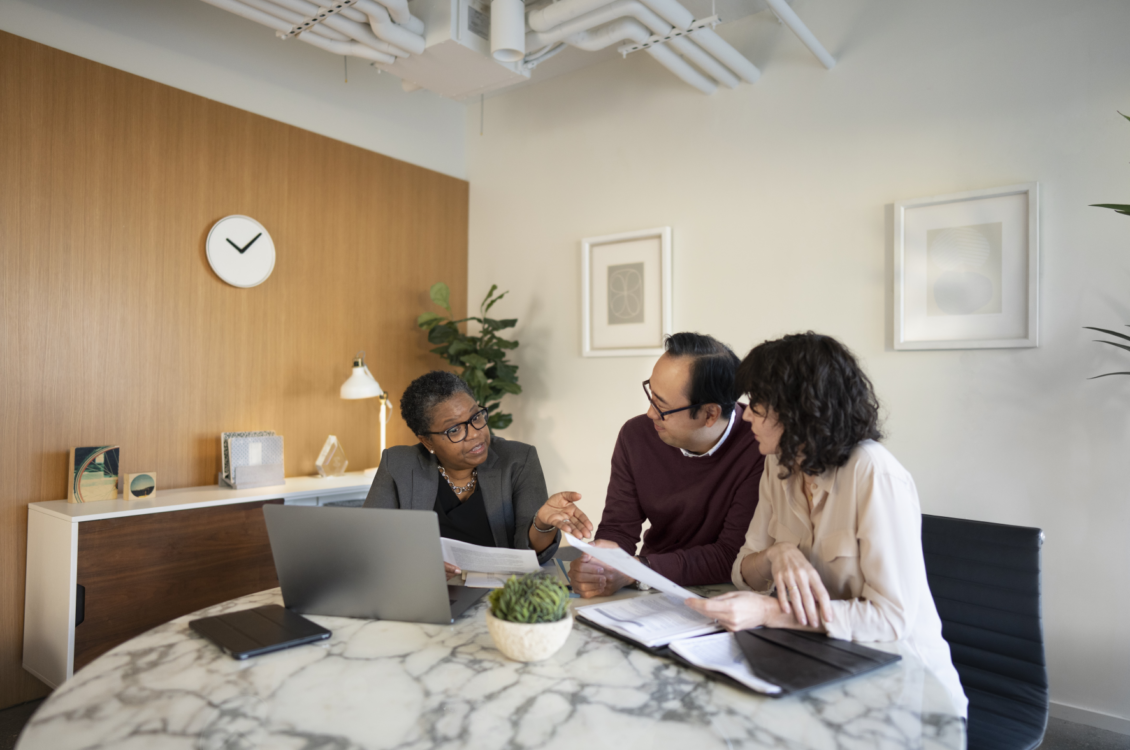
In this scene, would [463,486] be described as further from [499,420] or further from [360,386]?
[499,420]

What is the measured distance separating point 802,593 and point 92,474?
299cm

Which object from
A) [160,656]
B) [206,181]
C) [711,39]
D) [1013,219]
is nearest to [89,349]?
[206,181]

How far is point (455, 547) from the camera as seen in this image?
1722mm

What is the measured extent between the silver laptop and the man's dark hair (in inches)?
34.5

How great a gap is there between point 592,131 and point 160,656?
3.66 m

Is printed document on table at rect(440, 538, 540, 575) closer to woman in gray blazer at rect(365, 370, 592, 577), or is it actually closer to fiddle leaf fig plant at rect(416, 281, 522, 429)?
woman in gray blazer at rect(365, 370, 592, 577)

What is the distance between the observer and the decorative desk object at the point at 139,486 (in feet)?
10.2

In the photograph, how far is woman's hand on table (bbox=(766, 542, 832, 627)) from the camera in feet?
4.38

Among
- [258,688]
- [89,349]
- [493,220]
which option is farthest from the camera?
[493,220]

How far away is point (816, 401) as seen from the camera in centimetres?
145

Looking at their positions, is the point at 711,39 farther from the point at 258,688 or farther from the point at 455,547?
the point at 258,688

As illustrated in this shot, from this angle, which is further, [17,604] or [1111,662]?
[17,604]

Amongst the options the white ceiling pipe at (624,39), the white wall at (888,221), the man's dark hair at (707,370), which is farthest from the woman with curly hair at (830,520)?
the white ceiling pipe at (624,39)

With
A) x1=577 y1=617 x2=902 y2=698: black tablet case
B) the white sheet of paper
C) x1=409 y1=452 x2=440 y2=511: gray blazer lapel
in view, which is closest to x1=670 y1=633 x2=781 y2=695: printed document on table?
x1=577 y1=617 x2=902 y2=698: black tablet case
